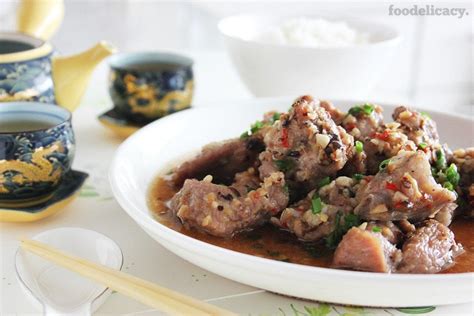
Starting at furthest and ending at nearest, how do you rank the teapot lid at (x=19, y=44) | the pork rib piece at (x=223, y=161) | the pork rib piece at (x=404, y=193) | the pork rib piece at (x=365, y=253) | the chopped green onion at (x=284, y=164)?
the teapot lid at (x=19, y=44) < the pork rib piece at (x=223, y=161) < the chopped green onion at (x=284, y=164) < the pork rib piece at (x=404, y=193) < the pork rib piece at (x=365, y=253)

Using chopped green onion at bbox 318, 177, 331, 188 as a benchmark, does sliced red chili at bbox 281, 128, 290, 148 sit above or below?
above

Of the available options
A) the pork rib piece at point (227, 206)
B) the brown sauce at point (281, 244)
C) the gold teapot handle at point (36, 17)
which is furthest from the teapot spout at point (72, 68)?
the pork rib piece at point (227, 206)

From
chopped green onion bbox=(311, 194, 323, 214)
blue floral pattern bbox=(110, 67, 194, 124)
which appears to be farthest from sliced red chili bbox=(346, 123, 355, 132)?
blue floral pattern bbox=(110, 67, 194, 124)

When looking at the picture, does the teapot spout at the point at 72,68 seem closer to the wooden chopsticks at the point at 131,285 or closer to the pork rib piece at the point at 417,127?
the wooden chopsticks at the point at 131,285

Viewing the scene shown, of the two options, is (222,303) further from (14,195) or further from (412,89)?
(412,89)

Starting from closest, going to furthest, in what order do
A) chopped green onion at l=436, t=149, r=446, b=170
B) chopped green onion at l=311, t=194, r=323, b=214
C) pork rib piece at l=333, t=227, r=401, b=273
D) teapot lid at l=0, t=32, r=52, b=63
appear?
pork rib piece at l=333, t=227, r=401, b=273 → chopped green onion at l=311, t=194, r=323, b=214 → chopped green onion at l=436, t=149, r=446, b=170 → teapot lid at l=0, t=32, r=52, b=63

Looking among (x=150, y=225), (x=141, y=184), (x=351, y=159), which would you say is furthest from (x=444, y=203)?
(x=141, y=184)

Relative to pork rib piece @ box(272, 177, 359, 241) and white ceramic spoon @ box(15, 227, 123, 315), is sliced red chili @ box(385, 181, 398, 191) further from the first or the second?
white ceramic spoon @ box(15, 227, 123, 315)
